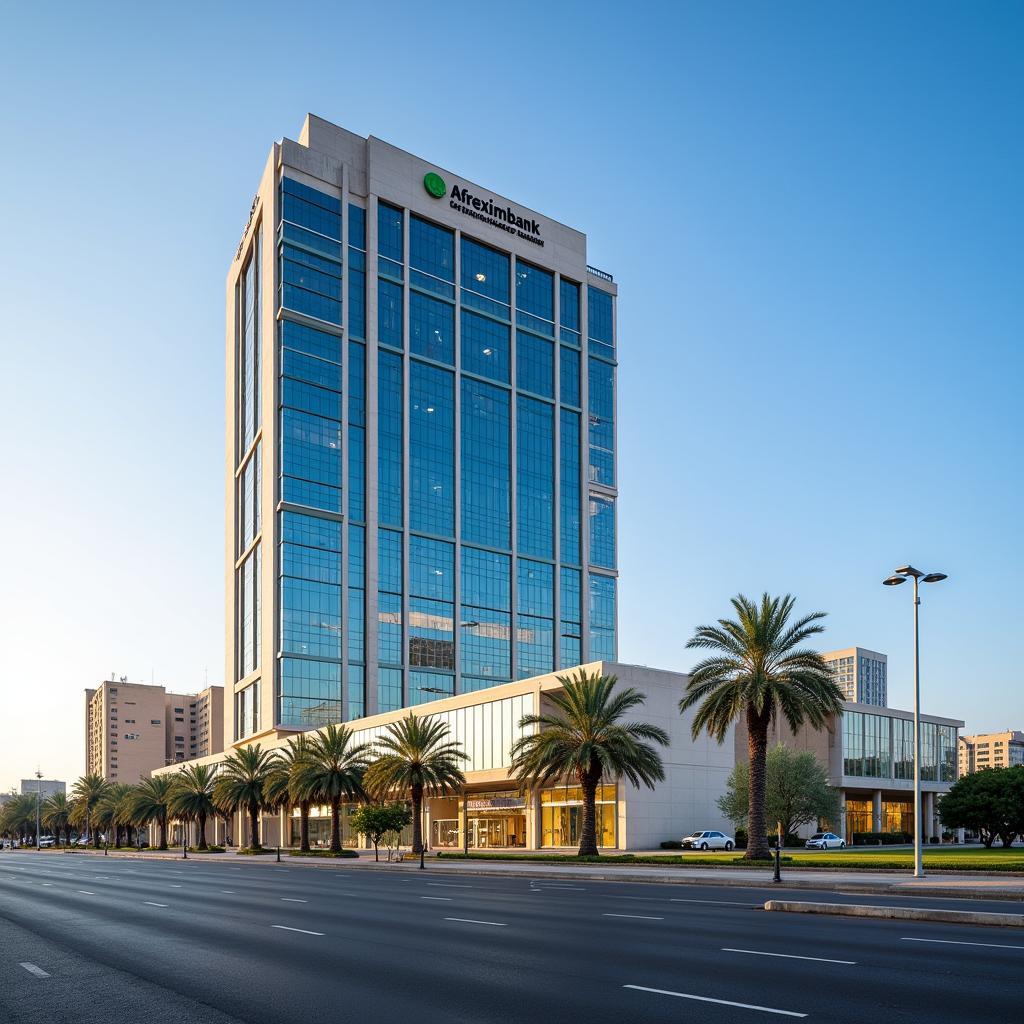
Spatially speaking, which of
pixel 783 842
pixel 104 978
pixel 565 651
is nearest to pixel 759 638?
pixel 783 842

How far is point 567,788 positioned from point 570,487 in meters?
75.3

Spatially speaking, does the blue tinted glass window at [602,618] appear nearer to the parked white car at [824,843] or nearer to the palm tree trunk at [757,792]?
the parked white car at [824,843]

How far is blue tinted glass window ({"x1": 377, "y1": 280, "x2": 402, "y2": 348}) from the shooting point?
12669 centimetres

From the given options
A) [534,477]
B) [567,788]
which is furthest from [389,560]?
[567,788]

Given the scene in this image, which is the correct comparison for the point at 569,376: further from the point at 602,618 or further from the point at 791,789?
the point at 791,789

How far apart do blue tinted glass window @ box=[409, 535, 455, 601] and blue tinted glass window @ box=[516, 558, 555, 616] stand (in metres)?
10.4

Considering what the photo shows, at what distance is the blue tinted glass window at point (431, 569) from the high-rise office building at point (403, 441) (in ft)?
0.70

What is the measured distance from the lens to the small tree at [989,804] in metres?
66.6

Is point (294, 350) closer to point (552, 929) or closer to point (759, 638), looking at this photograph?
point (759, 638)

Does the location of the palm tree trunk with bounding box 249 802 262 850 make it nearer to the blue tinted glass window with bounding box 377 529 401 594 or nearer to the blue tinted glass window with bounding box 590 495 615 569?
the blue tinted glass window with bounding box 377 529 401 594

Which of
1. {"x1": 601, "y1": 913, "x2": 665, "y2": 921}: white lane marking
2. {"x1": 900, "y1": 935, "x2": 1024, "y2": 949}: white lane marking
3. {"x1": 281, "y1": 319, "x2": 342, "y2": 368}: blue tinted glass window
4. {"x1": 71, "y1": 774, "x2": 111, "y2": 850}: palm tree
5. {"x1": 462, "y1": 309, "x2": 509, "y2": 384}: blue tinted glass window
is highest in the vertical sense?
{"x1": 462, "y1": 309, "x2": 509, "y2": 384}: blue tinted glass window

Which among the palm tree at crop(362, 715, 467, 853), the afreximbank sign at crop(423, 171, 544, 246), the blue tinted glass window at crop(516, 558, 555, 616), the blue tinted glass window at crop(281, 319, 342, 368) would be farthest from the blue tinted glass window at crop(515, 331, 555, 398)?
the palm tree at crop(362, 715, 467, 853)

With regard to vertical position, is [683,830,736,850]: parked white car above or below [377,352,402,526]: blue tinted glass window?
below

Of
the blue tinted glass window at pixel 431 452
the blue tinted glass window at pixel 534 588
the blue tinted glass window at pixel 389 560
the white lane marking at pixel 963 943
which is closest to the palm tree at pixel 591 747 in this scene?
the white lane marking at pixel 963 943
